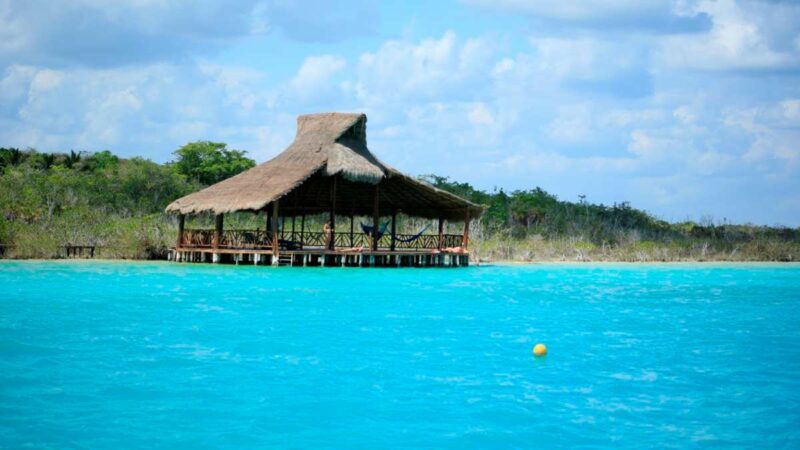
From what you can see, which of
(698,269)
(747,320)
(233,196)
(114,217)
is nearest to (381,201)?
(233,196)

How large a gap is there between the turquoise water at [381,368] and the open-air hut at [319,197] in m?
5.41

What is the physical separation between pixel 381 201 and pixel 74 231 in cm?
951

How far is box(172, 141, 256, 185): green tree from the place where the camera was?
45281 mm

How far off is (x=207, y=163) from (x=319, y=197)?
1644 cm

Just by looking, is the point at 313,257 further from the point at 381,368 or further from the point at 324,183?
the point at 381,368

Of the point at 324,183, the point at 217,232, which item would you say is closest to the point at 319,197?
the point at 324,183

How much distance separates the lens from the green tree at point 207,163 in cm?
4528

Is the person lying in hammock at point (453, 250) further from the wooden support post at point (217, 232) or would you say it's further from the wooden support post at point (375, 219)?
the wooden support post at point (217, 232)

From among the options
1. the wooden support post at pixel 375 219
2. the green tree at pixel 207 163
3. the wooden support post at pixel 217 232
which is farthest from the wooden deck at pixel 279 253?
the green tree at pixel 207 163

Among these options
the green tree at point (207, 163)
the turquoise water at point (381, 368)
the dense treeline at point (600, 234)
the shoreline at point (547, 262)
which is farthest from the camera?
the green tree at point (207, 163)

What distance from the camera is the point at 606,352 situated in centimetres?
1241

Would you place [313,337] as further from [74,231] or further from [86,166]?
[86,166]

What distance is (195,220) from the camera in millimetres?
34969

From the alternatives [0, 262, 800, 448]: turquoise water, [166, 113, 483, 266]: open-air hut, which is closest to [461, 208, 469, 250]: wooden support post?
[166, 113, 483, 266]: open-air hut
